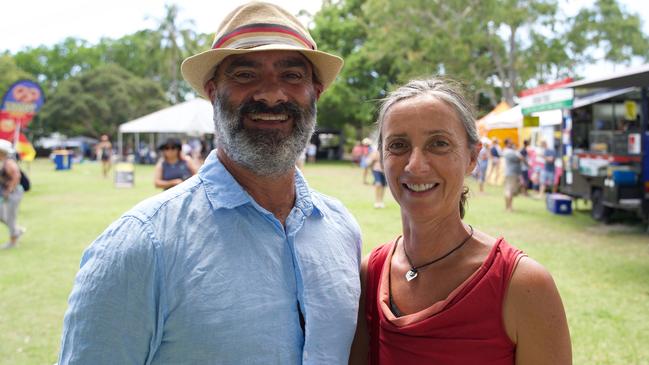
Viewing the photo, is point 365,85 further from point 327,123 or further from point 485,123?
point 485,123

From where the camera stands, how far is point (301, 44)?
6.26ft

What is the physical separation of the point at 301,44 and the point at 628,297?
19.1 feet

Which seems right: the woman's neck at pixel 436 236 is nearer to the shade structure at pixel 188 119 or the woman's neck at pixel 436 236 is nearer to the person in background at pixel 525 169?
the person in background at pixel 525 169

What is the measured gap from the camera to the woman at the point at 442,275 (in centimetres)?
164

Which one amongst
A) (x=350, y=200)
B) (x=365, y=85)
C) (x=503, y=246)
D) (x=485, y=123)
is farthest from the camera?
(x=365, y=85)

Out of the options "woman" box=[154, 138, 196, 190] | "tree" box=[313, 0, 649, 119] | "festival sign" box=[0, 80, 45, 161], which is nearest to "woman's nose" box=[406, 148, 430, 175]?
"woman" box=[154, 138, 196, 190]

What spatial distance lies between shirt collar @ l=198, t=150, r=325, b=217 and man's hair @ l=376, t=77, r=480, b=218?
0.35 metres

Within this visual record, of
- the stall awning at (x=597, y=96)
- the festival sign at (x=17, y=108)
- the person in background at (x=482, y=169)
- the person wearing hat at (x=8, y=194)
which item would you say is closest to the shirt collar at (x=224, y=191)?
the person wearing hat at (x=8, y=194)

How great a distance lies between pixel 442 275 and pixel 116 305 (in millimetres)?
1023

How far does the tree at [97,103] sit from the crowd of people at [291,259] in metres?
Answer: 46.2

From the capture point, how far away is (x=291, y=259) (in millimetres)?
1752

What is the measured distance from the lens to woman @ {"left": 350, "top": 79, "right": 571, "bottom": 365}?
1.64m

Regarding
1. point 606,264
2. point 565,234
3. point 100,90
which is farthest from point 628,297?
point 100,90

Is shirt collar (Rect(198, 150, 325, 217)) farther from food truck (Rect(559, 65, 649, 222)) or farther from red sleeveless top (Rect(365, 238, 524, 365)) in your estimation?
food truck (Rect(559, 65, 649, 222))
